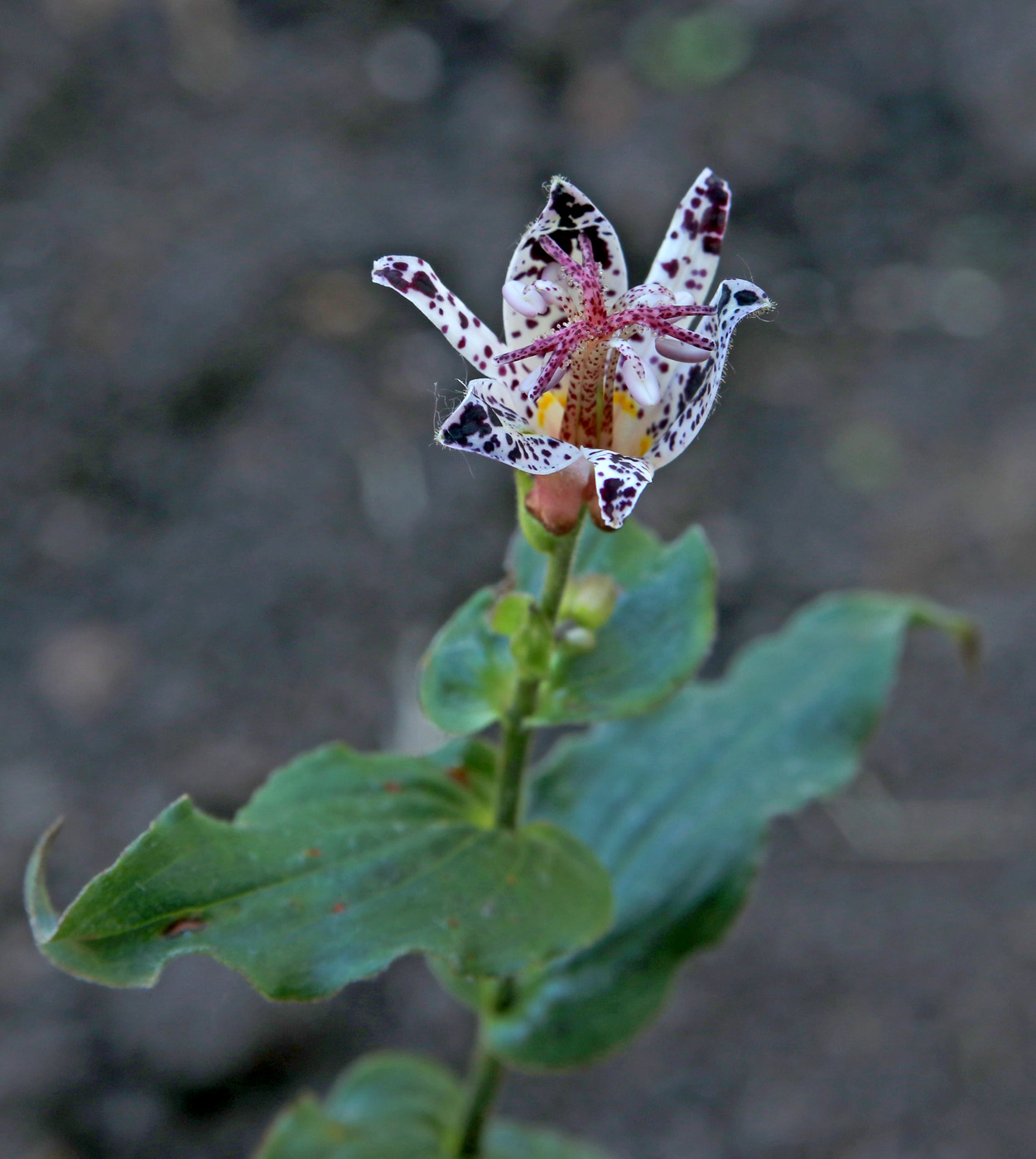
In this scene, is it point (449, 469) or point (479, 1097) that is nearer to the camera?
point (479, 1097)

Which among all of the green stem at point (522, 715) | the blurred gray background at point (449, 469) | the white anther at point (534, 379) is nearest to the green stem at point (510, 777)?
the green stem at point (522, 715)

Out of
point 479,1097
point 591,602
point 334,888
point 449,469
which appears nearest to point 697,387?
point 591,602

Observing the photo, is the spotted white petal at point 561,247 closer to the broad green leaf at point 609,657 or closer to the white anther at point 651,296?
the white anther at point 651,296

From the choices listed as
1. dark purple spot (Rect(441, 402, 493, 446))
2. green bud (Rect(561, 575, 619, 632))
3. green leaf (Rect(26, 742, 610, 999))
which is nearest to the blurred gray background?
green leaf (Rect(26, 742, 610, 999))

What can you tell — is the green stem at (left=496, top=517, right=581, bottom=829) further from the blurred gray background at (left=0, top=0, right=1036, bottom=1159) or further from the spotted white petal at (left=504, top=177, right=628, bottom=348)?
the blurred gray background at (left=0, top=0, right=1036, bottom=1159)

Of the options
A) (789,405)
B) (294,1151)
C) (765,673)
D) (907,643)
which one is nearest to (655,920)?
(765,673)

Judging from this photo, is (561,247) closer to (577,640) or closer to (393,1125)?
(577,640)

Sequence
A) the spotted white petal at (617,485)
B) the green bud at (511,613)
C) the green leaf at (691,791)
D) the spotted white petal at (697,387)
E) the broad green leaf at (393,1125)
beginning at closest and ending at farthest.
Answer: the spotted white petal at (617,485) → the spotted white petal at (697,387) → the green bud at (511,613) → the green leaf at (691,791) → the broad green leaf at (393,1125)
